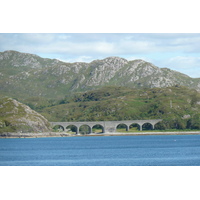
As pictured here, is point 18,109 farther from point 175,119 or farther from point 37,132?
point 175,119

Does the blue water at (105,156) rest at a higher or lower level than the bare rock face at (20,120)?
lower

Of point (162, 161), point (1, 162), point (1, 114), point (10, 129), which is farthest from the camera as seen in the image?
point (1, 114)

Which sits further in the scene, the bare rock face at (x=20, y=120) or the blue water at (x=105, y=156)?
the bare rock face at (x=20, y=120)

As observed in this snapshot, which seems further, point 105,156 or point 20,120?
point 20,120

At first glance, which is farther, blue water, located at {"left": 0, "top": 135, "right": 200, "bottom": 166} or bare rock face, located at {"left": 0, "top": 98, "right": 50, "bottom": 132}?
bare rock face, located at {"left": 0, "top": 98, "right": 50, "bottom": 132}

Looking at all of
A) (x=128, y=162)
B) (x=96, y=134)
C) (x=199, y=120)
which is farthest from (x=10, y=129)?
(x=128, y=162)

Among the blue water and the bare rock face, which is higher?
the bare rock face

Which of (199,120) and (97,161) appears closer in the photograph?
(97,161)

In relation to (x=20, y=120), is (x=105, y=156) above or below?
below
